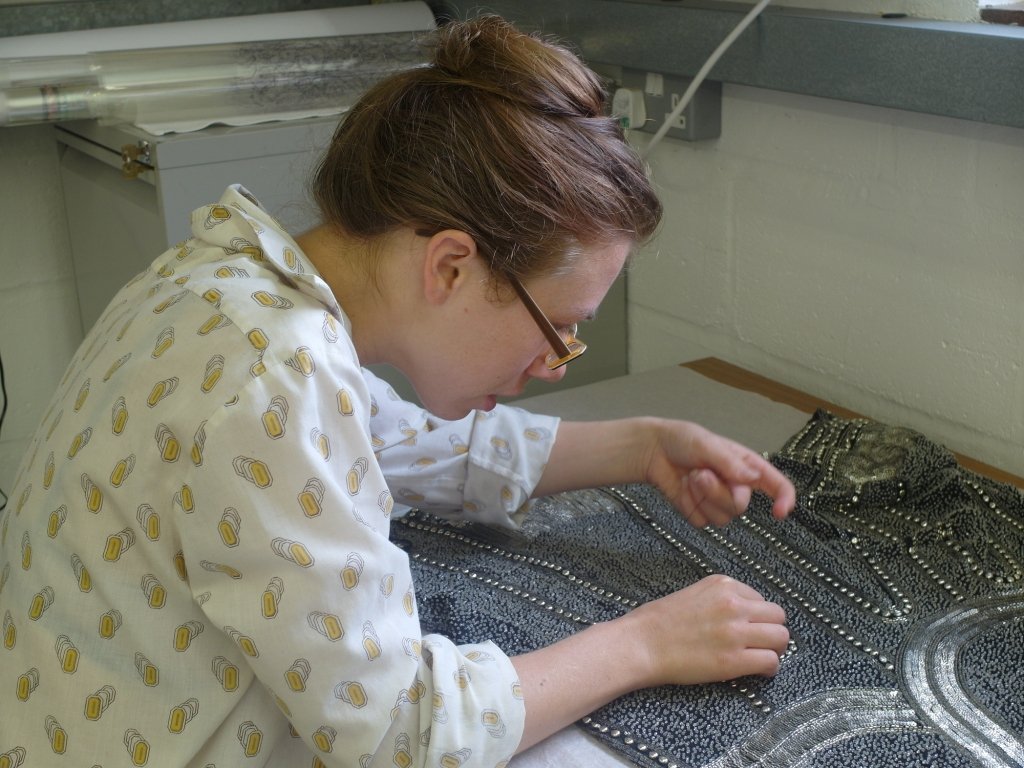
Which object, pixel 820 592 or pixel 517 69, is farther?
pixel 820 592

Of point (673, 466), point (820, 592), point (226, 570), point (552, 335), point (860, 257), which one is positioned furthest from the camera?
point (860, 257)

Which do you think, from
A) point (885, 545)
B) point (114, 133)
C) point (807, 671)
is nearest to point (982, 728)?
point (807, 671)

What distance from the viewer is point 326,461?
0.73m

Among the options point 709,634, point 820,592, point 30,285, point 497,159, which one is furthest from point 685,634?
point 30,285

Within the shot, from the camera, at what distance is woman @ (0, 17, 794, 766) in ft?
2.36

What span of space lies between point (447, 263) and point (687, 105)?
0.79m

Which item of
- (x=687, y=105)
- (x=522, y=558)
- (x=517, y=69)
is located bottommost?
(x=522, y=558)

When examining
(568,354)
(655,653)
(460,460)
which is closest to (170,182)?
(460,460)

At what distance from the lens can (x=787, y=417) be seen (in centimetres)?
138

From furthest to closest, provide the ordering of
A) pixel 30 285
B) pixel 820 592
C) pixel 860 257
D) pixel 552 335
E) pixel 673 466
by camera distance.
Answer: pixel 30 285
pixel 860 257
pixel 673 466
pixel 820 592
pixel 552 335

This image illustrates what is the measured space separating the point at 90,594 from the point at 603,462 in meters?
0.55

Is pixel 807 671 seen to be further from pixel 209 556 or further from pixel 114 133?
pixel 114 133

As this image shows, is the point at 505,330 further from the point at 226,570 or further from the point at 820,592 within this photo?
the point at 820,592

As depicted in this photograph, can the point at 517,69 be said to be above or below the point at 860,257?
above
